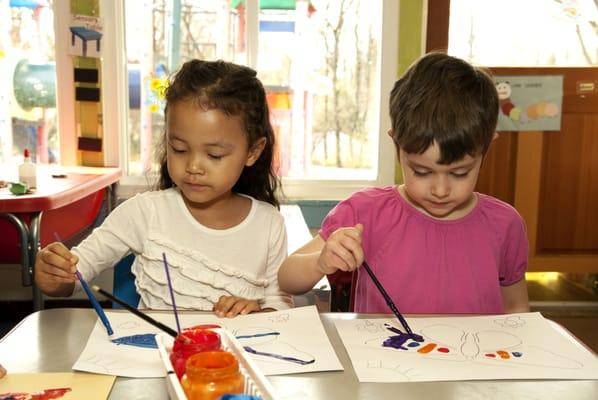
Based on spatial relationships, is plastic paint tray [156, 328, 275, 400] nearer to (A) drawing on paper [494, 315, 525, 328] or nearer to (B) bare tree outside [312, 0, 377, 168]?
(A) drawing on paper [494, 315, 525, 328]

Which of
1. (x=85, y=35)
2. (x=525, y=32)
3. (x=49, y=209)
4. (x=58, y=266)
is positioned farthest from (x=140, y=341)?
(x=525, y=32)

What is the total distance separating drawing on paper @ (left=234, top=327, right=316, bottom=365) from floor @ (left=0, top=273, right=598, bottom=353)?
179 centimetres

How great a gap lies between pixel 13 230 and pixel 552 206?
7.39 ft

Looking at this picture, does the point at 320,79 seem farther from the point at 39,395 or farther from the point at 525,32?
the point at 39,395

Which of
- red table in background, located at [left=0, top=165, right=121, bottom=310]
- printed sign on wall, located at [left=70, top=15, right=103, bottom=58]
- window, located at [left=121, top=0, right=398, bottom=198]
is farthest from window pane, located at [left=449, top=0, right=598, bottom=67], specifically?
red table in background, located at [left=0, top=165, right=121, bottom=310]

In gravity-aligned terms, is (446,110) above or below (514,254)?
above

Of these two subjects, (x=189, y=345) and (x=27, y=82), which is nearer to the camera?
(x=189, y=345)

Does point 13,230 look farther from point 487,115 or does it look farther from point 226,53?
point 487,115

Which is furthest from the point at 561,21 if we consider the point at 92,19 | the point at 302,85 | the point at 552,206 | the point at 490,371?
the point at 490,371

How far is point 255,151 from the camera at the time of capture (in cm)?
124

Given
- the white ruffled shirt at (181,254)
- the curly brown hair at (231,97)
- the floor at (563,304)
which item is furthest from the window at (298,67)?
the white ruffled shirt at (181,254)

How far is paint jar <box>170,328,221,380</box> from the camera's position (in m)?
0.63

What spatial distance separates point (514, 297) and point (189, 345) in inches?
29.0

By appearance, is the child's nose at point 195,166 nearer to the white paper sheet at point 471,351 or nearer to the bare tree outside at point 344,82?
the white paper sheet at point 471,351
